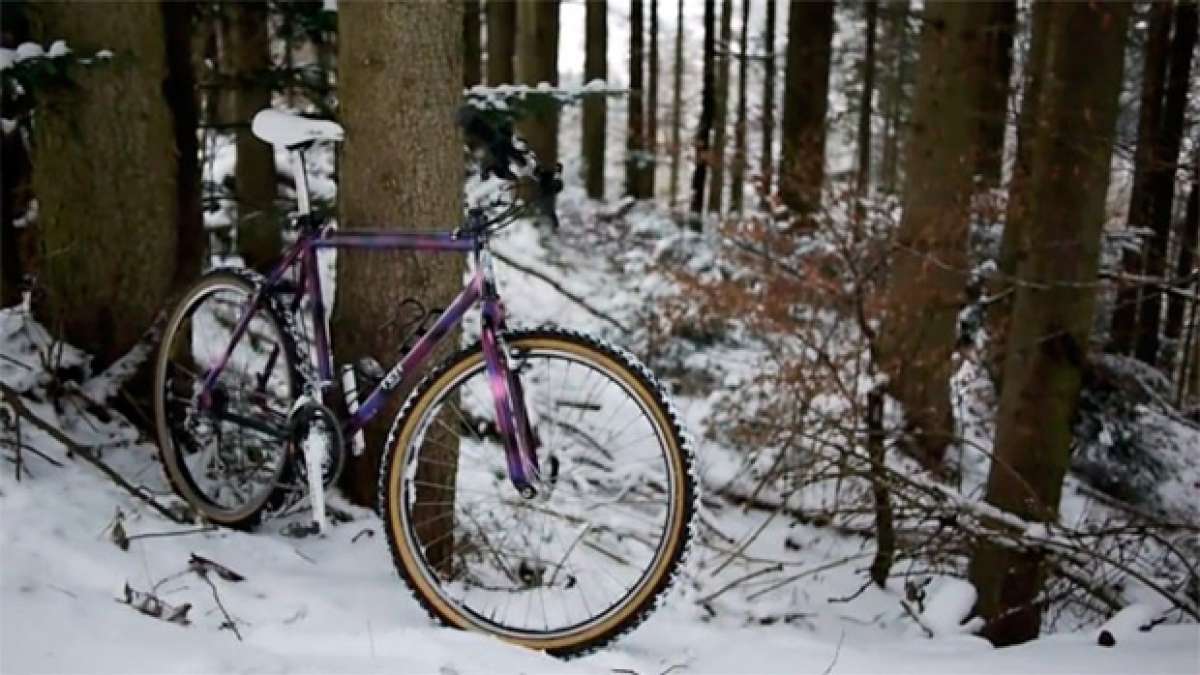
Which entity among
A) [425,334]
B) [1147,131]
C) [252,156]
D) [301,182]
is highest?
[1147,131]

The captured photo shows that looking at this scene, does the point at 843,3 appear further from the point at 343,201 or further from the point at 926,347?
the point at 343,201

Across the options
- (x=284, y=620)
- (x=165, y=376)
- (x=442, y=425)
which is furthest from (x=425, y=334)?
(x=165, y=376)

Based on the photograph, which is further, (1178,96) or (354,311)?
(1178,96)

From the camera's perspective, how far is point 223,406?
3338mm

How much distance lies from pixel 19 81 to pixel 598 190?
16.2 meters

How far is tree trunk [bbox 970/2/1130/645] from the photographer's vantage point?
420cm

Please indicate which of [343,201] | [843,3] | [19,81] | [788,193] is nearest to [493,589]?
[343,201]

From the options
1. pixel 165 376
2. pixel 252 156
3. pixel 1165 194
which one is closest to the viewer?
pixel 165 376

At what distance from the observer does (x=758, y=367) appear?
7.14 m

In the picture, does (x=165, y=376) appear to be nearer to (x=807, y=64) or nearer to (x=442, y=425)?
(x=442, y=425)

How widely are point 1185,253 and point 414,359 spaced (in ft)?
20.9

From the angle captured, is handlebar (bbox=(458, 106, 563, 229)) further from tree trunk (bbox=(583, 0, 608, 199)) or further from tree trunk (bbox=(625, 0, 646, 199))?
tree trunk (bbox=(625, 0, 646, 199))

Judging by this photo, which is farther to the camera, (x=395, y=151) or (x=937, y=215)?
(x=937, y=215)

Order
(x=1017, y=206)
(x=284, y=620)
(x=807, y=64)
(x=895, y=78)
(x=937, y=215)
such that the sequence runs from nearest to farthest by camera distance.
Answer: (x=284, y=620)
(x=1017, y=206)
(x=937, y=215)
(x=807, y=64)
(x=895, y=78)
